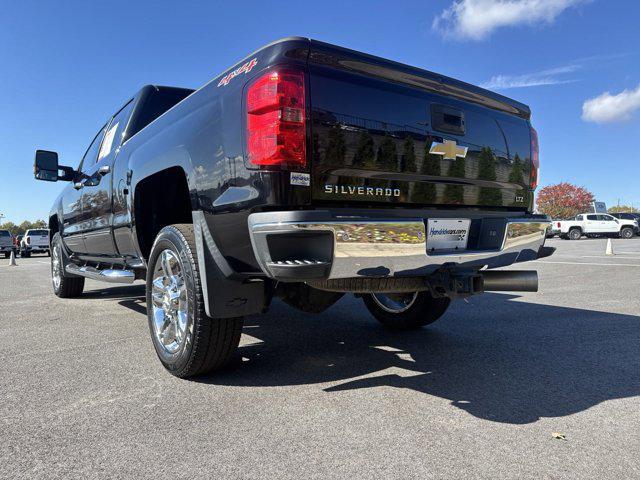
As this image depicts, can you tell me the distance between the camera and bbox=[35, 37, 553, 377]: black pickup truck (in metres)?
2.16

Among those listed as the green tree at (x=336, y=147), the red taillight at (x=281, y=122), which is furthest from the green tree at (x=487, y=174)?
the red taillight at (x=281, y=122)

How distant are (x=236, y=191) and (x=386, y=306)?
2.45 metres

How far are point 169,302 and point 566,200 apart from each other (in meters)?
77.1

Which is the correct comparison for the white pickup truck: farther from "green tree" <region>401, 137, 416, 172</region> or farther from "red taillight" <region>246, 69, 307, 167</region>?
"red taillight" <region>246, 69, 307, 167</region>

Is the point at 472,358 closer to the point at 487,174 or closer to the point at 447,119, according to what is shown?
the point at 487,174

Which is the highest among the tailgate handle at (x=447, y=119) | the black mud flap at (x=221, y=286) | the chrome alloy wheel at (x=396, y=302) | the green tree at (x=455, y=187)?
the tailgate handle at (x=447, y=119)

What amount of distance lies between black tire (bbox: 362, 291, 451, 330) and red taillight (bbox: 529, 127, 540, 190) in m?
1.19

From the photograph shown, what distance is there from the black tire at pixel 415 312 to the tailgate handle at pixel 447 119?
1.66 m

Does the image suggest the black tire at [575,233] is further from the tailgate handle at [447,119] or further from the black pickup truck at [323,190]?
the tailgate handle at [447,119]

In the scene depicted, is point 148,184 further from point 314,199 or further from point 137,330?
point 314,199

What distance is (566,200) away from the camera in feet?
229

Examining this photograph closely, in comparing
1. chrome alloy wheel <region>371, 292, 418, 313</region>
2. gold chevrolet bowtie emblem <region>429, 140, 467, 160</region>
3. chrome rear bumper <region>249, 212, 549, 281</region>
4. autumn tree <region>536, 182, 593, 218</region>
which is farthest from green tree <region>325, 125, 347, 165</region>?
autumn tree <region>536, 182, 593, 218</region>

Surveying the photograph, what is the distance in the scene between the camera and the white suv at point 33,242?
24.5 m

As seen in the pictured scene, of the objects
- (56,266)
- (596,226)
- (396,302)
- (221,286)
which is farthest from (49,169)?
(596,226)
